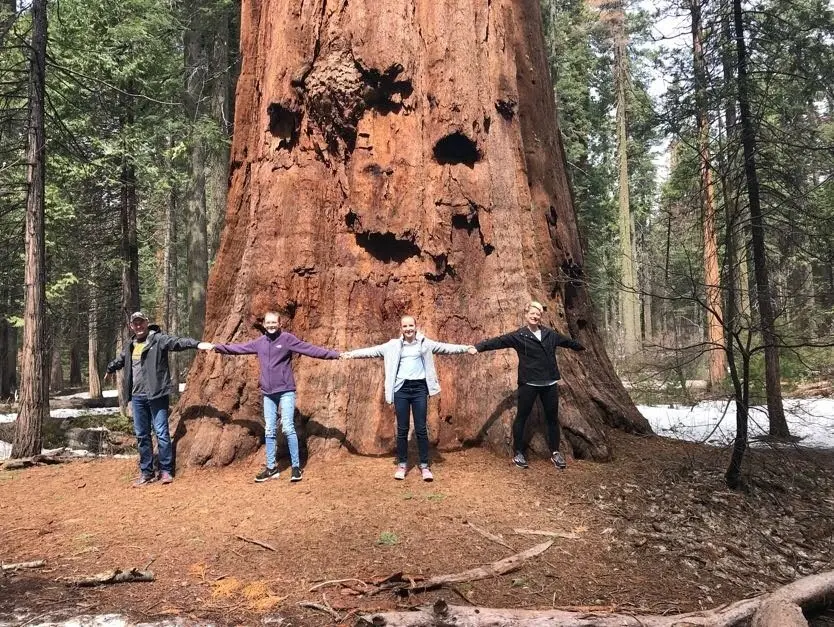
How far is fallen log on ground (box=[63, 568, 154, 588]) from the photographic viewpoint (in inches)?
164

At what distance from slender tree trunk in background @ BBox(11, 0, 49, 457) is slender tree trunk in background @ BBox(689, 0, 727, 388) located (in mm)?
9540

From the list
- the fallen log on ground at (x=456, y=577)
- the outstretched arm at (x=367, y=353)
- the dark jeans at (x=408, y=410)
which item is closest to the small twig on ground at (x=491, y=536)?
the fallen log on ground at (x=456, y=577)

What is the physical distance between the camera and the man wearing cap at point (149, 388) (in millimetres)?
6891

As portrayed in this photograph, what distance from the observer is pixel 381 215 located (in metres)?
7.63

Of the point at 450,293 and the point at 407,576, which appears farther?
the point at 450,293

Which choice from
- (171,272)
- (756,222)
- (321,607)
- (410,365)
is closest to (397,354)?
(410,365)

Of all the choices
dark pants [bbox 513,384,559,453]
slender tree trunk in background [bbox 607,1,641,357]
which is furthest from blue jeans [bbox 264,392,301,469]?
slender tree trunk in background [bbox 607,1,641,357]

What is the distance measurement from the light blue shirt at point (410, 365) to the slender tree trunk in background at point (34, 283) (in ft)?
20.5

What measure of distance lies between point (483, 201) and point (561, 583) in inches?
198

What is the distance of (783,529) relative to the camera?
5492 millimetres

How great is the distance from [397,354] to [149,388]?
3115 millimetres

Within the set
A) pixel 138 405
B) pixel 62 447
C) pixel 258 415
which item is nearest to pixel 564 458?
pixel 258 415

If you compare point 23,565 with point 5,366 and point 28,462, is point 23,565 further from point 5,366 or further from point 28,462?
point 5,366

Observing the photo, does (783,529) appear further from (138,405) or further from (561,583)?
(138,405)
